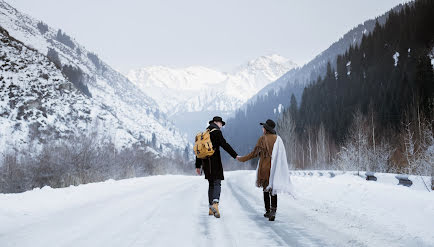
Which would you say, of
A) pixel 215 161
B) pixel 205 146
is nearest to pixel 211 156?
pixel 215 161

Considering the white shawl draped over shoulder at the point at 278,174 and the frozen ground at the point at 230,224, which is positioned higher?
the white shawl draped over shoulder at the point at 278,174

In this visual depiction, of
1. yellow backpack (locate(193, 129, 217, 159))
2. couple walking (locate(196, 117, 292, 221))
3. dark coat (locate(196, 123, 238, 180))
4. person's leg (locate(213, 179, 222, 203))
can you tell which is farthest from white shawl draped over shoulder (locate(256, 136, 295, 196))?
yellow backpack (locate(193, 129, 217, 159))

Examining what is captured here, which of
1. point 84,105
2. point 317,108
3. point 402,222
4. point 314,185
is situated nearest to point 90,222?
point 402,222

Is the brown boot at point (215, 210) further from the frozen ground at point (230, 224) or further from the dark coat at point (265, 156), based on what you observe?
the dark coat at point (265, 156)

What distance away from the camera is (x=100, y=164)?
29.0m

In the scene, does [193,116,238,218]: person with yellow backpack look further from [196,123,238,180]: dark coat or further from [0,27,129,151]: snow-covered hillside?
[0,27,129,151]: snow-covered hillside

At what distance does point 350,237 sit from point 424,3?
87217 mm

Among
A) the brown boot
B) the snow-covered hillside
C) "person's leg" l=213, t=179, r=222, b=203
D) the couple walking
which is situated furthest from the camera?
the snow-covered hillside

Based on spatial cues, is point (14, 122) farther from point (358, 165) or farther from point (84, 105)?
point (358, 165)

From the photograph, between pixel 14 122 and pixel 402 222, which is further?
pixel 14 122

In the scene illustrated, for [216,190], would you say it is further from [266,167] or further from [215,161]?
[266,167]

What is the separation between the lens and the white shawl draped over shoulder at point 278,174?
690cm

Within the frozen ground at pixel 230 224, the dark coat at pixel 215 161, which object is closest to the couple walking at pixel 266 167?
the dark coat at pixel 215 161

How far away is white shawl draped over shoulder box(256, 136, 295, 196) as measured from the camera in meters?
6.90
